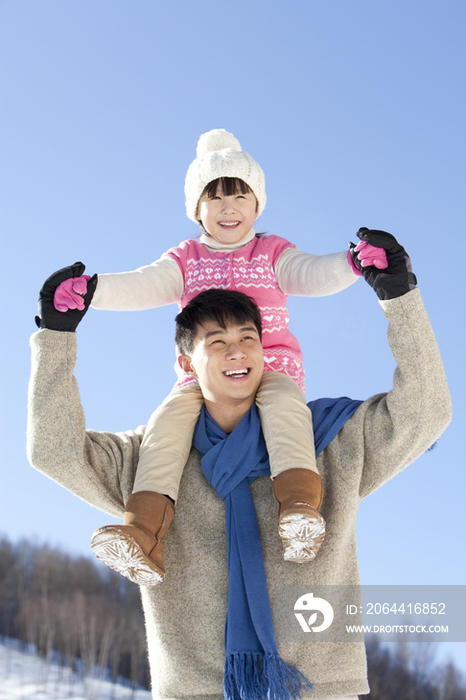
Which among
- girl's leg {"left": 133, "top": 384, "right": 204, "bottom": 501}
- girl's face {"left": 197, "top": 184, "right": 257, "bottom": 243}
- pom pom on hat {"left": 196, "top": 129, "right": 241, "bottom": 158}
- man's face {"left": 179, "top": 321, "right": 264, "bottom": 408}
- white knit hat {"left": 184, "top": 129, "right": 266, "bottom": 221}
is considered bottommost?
girl's leg {"left": 133, "top": 384, "right": 204, "bottom": 501}

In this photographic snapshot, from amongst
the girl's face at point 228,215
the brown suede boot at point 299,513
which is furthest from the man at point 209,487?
the girl's face at point 228,215

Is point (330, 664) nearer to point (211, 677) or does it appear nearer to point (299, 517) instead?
point (211, 677)

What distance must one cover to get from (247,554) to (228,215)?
64.6 inches

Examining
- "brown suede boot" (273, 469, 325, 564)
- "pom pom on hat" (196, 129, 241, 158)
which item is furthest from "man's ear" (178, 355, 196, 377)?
"pom pom on hat" (196, 129, 241, 158)

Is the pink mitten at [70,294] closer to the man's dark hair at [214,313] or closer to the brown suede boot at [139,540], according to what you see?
the man's dark hair at [214,313]

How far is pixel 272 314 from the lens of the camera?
3225mm

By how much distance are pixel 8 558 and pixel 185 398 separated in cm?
2706

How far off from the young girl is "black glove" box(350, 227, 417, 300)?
0.86 feet

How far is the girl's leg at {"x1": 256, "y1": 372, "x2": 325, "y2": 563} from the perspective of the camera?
2.40 meters

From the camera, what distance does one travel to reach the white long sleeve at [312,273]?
9.98 ft

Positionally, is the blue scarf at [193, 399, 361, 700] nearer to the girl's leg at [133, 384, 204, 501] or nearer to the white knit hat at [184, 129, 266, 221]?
the girl's leg at [133, 384, 204, 501]

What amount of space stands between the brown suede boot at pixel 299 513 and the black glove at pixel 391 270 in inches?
31.0

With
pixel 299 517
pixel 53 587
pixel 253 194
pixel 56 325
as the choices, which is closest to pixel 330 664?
pixel 299 517

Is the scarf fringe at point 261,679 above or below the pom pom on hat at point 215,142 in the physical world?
below
